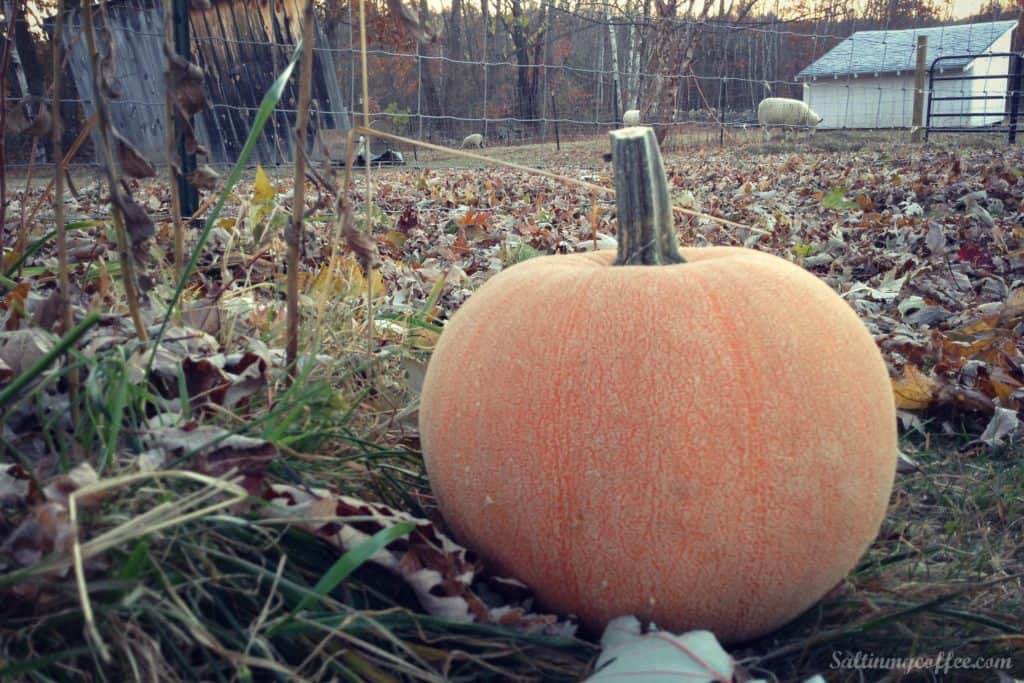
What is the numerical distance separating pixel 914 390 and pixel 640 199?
4.11 feet

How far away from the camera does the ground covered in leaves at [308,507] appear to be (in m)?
1.23

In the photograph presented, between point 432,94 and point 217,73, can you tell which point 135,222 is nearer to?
point 217,73

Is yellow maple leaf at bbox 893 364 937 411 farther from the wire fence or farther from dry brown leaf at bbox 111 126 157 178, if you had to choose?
the wire fence

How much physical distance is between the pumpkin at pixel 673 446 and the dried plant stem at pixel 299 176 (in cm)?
41

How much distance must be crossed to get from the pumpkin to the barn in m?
30.9

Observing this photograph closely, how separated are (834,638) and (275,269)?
7.23 feet

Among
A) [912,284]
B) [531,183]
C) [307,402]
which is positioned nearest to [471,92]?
[531,183]

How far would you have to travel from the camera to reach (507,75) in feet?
87.0

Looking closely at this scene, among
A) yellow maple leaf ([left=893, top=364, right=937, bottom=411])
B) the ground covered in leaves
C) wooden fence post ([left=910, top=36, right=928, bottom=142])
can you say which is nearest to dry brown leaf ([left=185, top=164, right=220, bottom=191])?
the ground covered in leaves

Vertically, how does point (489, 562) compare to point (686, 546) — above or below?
below

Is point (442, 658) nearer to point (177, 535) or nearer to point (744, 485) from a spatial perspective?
point (177, 535)

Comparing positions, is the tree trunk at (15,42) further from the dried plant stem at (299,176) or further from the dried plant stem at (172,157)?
the dried plant stem at (299,176)

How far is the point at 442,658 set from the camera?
1.41 metres

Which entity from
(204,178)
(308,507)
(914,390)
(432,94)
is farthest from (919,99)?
(308,507)
